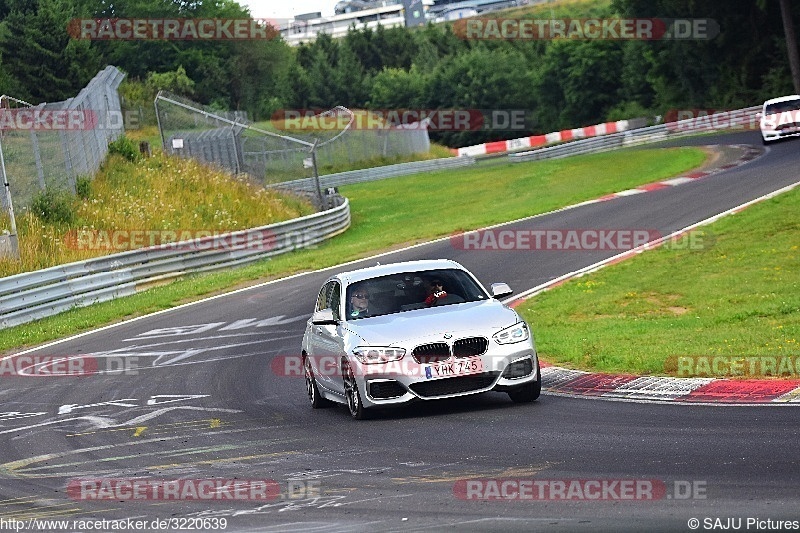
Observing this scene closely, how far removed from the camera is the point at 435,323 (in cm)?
1156

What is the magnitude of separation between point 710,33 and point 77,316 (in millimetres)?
56870

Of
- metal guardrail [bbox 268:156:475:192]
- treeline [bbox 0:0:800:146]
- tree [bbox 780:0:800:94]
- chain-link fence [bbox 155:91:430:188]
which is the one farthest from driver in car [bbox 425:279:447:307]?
tree [bbox 780:0:800:94]

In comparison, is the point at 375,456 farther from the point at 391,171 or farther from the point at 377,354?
the point at 391,171

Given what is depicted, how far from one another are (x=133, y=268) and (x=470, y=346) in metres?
18.1

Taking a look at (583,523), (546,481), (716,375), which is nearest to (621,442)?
(546,481)

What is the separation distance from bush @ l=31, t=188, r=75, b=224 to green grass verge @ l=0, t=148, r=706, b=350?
347 centimetres

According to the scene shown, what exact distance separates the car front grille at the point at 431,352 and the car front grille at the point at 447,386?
20 centimetres

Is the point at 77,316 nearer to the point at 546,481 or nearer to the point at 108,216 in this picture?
the point at 108,216

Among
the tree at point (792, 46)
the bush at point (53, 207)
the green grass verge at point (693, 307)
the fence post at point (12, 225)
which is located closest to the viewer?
the green grass verge at point (693, 307)

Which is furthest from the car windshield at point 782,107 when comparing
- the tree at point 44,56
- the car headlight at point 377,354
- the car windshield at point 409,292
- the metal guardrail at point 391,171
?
the tree at point 44,56

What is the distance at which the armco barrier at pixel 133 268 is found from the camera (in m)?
24.4

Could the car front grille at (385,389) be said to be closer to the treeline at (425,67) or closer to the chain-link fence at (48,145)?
the chain-link fence at (48,145)

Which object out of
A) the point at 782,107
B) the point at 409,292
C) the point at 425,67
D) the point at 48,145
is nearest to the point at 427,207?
the point at 782,107

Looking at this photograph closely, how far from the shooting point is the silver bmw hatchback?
1128cm
